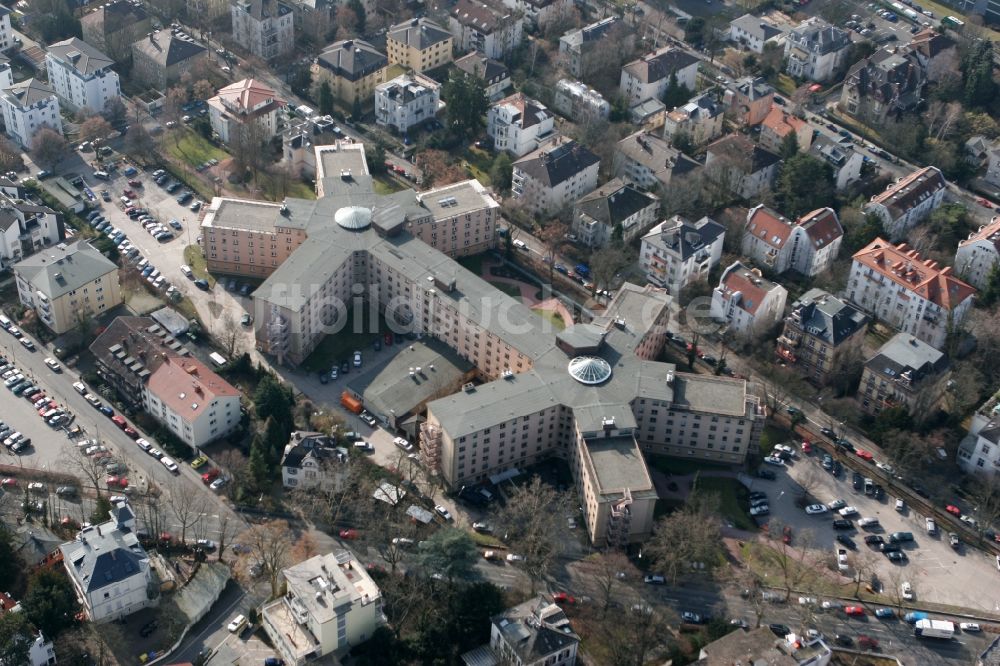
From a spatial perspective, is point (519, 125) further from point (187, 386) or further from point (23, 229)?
point (23, 229)

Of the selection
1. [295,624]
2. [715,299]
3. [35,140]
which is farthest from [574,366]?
[35,140]

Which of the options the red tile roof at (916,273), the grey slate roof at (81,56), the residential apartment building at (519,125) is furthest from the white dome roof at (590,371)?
the grey slate roof at (81,56)

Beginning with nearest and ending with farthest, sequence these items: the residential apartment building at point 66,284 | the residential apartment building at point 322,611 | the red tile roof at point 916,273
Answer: the residential apartment building at point 322,611, the residential apartment building at point 66,284, the red tile roof at point 916,273

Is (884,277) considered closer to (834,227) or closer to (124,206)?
(834,227)

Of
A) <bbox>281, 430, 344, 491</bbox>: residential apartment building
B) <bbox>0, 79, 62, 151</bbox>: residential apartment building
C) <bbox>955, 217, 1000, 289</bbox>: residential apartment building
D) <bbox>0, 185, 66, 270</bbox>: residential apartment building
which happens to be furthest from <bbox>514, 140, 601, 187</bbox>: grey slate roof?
<bbox>0, 79, 62, 151</bbox>: residential apartment building

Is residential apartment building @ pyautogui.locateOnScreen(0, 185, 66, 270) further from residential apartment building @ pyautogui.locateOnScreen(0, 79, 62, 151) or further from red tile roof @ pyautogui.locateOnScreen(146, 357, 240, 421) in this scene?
red tile roof @ pyautogui.locateOnScreen(146, 357, 240, 421)

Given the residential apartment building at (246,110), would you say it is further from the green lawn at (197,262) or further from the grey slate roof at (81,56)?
the green lawn at (197,262)
